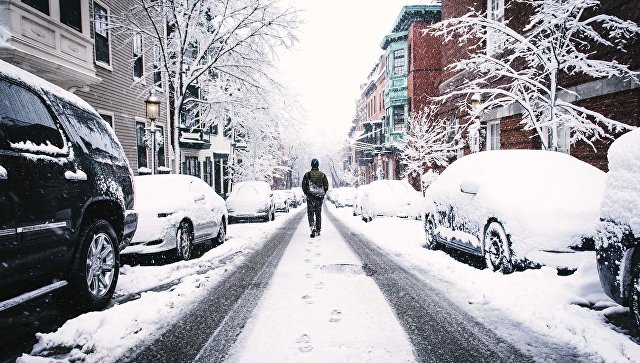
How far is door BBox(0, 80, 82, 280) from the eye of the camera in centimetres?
312

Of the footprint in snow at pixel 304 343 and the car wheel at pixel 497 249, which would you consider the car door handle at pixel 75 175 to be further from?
the car wheel at pixel 497 249

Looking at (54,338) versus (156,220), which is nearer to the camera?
(54,338)

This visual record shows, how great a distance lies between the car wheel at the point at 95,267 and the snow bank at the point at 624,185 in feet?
15.7

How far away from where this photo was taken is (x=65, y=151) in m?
3.83

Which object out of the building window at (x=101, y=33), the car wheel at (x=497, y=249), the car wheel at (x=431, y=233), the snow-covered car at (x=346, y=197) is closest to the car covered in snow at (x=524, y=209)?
the car wheel at (x=497, y=249)

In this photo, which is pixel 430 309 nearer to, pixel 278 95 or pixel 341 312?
pixel 341 312

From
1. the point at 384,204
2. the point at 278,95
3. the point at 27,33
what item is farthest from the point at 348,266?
the point at 278,95

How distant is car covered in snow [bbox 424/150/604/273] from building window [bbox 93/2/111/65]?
1239cm

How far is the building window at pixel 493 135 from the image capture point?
51.3 feet

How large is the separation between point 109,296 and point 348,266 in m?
3.35

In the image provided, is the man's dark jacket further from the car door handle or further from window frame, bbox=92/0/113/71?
window frame, bbox=92/0/113/71

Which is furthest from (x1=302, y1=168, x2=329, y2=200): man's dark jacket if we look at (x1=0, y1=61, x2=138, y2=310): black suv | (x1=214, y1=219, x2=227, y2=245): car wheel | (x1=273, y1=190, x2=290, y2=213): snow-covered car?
(x1=273, y1=190, x2=290, y2=213): snow-covered car

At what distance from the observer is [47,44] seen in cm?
955

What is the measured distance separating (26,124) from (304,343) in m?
2.88
